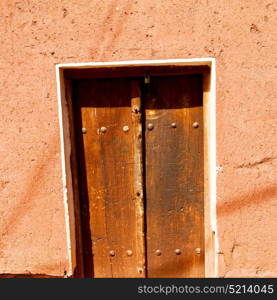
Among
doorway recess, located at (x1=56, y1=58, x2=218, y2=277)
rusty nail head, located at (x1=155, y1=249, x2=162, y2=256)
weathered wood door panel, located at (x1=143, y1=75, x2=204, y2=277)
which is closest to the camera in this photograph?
doorway recess, located at (x1=56, y1=58, x2=218, y2=277)

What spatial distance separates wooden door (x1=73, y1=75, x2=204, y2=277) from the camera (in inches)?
81.4

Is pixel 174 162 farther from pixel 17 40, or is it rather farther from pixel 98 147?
pixel 17 40

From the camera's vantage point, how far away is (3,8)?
1889mm

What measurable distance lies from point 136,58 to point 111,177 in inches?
30.5

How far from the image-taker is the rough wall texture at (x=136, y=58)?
1.82 m

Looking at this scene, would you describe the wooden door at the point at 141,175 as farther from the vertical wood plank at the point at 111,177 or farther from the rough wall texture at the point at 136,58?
the rough wall texture at the point at 136,58

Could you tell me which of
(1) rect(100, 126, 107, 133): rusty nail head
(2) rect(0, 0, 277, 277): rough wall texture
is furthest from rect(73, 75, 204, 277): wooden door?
(2) rect(0, 0, 277, 277): rough wall texture

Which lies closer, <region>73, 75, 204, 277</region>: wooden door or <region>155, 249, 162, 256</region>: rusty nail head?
<region>73, 75, 204, 277</region>: wooden door

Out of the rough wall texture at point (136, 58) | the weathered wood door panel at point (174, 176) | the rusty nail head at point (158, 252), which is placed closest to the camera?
the rough wall texture at point (136, 58)

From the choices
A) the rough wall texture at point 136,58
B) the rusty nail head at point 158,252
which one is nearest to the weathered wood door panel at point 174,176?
the rusty nail head at point 158,252

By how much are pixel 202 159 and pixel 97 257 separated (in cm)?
98

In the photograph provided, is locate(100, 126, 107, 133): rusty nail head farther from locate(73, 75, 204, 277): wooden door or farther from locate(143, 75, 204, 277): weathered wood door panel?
locate(143, 75, 204, 277): weathered wood door panel

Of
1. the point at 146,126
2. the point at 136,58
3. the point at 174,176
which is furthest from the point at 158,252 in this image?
the point at 136,58

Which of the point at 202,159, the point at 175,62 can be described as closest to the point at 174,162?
the point at 202,159
